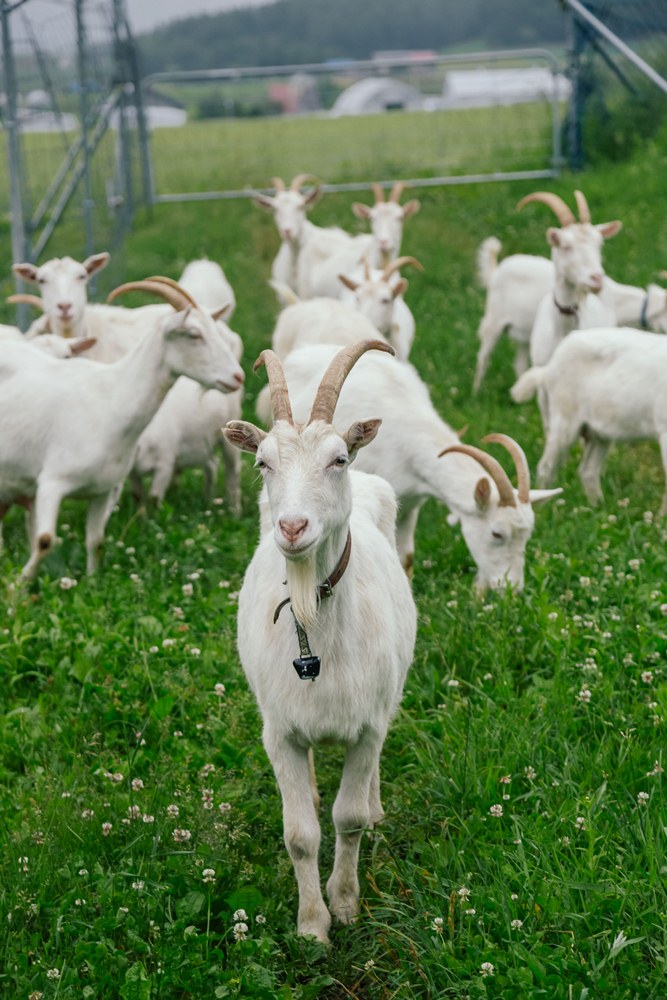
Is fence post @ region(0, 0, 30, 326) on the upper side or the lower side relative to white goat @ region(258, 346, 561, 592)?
upper

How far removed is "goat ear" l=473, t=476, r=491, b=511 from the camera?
19.2ft

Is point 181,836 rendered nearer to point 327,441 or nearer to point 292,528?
point 292,528

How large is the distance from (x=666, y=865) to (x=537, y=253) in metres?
12.2

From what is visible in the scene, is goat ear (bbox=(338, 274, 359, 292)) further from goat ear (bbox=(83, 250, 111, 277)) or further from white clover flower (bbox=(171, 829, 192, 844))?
white clover flower (bbox=(171, 829, 192, 844))

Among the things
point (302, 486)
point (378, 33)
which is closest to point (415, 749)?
point (302, 486)

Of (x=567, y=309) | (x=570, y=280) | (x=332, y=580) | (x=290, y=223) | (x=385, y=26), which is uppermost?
(x=332, y=580)

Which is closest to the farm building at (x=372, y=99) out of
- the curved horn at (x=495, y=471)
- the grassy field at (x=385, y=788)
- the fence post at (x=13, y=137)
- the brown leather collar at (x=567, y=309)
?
the fence post at (x=13, y=137)

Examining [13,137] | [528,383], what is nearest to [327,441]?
[528,383]

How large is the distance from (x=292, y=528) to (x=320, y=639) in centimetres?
62

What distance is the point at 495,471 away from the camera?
5754mm

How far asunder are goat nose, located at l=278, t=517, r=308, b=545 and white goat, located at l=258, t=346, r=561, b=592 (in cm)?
261

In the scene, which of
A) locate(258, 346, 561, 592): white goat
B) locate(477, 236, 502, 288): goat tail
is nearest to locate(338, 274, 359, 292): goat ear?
locate(258, 346, 561, 592): white goat

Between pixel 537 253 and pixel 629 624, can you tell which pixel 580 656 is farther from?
pixel 537 253

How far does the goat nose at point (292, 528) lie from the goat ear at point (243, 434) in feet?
1.30
